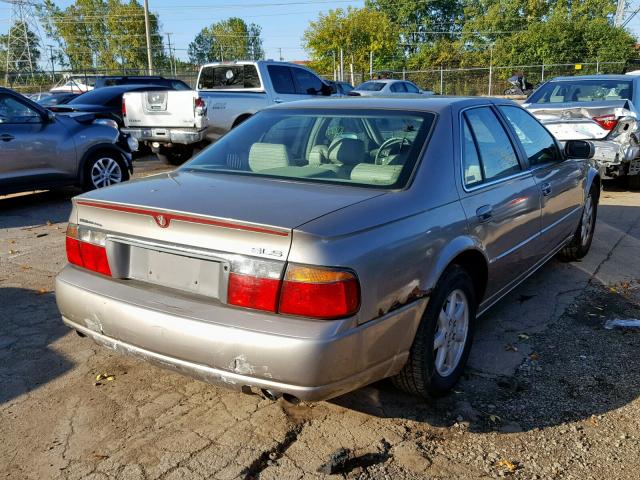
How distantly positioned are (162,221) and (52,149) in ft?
20.4

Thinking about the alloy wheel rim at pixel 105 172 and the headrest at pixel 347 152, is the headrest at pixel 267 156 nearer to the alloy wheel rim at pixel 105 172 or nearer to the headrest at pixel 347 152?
the headrest at pixel 347 152

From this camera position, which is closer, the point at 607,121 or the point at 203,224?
the point at 203,224

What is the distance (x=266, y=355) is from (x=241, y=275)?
347 millimetres

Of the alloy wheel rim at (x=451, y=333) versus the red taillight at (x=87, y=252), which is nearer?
the red taillight at (x=87, y=252)

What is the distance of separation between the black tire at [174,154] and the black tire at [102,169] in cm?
285

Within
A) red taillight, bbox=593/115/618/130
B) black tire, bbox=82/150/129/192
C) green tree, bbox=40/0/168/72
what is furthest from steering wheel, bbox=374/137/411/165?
green tree, bbox=40/0/168/72

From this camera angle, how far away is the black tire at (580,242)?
18.4ft

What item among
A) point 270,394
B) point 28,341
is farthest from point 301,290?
point 28,341

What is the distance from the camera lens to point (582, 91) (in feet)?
33.3

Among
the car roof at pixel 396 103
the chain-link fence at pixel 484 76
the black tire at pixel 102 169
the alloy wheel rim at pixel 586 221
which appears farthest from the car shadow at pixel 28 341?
the chain-link fence at pixel 484 76

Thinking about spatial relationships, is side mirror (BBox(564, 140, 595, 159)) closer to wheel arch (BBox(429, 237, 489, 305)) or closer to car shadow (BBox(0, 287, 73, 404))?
wheel arch (BBox(429, 237, 489, 305))

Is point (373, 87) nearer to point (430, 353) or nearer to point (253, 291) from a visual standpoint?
point (430, 353)

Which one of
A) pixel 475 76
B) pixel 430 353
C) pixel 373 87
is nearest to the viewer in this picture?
pixel 430 353

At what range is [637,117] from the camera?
876 cm
